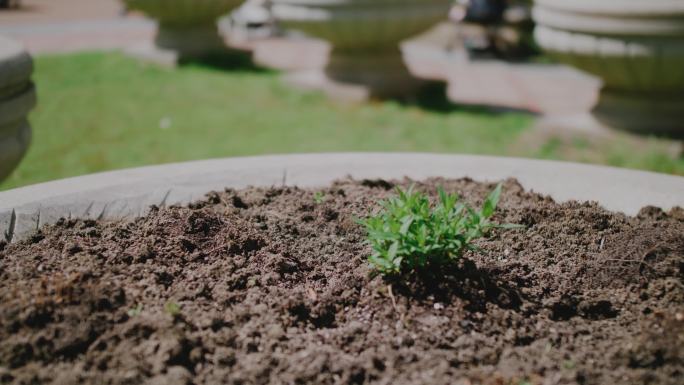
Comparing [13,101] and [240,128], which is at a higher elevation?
[13,101]

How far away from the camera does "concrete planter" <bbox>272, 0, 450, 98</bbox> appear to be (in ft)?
18.3

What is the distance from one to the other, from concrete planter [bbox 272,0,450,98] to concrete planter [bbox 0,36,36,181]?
300 cm

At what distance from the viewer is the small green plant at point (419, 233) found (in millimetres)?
1663

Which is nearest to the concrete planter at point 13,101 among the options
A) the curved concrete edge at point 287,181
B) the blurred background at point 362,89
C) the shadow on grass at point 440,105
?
the blurred background at point 362,89

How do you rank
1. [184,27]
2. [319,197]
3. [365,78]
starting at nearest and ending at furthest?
[319,197] < [365,78] < [184,27]

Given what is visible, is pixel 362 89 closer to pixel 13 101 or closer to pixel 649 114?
pixel 649 114

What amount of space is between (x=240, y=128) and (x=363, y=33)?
132 centimetres

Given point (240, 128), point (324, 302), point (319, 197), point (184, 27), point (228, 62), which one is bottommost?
point (240, 128)

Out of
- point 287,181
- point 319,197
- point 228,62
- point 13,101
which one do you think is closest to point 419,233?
point 319,197

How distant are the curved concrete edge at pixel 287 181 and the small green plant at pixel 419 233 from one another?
2.08ft

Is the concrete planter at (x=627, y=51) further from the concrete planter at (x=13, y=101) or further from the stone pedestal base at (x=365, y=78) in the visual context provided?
the concrete planter at (x=13, y=101)

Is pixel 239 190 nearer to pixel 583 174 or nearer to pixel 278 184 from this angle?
pixel 278 184

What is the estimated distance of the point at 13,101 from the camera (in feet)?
9.21

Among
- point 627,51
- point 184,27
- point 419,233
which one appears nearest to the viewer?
point 419,233
